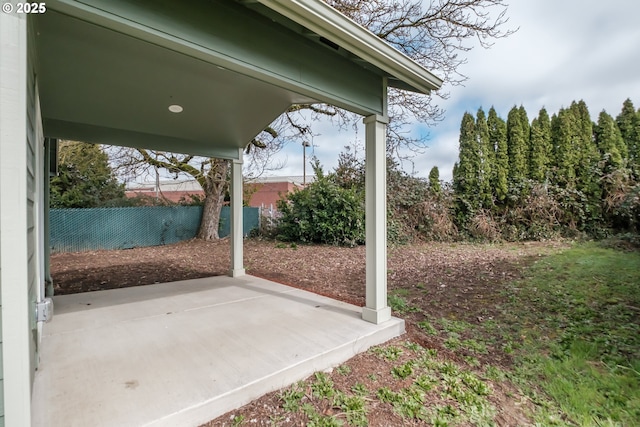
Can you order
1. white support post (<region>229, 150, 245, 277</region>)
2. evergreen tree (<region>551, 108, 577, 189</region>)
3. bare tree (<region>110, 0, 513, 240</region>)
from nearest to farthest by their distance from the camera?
1. white support post (<region>229, 150, 245, 277</region>)
2. bare tree (<region>110, 0, 513, 240</region>)
3. evergreen tree (<region>551, 108, 577, 189</region>)

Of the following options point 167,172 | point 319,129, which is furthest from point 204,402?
point 167,172

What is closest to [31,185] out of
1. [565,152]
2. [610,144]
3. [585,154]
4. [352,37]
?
[352,37]

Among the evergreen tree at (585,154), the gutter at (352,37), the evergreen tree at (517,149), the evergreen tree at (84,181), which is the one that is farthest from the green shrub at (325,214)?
the evergreen tree at (585,154)

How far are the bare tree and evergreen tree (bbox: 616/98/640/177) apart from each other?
534 cm

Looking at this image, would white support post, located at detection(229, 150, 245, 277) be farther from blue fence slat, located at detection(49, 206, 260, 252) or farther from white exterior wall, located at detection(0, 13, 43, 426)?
blue fence slat, located at detection(49, 206, 260, 252)

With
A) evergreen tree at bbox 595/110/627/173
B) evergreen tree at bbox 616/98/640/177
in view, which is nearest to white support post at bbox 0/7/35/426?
evergreen tree at bbox 595/110/627/173

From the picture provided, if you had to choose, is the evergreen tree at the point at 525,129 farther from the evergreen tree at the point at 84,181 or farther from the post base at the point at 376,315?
the evergreen tree at the point at 84,181

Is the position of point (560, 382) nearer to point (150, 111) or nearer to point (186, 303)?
point (186, 303)

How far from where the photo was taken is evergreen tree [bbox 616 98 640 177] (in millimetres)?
8163

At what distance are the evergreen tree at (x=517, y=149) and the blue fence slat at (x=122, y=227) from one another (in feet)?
31.2

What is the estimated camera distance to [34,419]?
1633mm

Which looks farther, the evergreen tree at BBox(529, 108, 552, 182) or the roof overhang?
the evergreen tree at BBox(529, 108, 552, 182)

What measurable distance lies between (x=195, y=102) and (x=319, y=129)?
5919 millimetres

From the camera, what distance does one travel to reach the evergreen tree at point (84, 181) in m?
9.14
